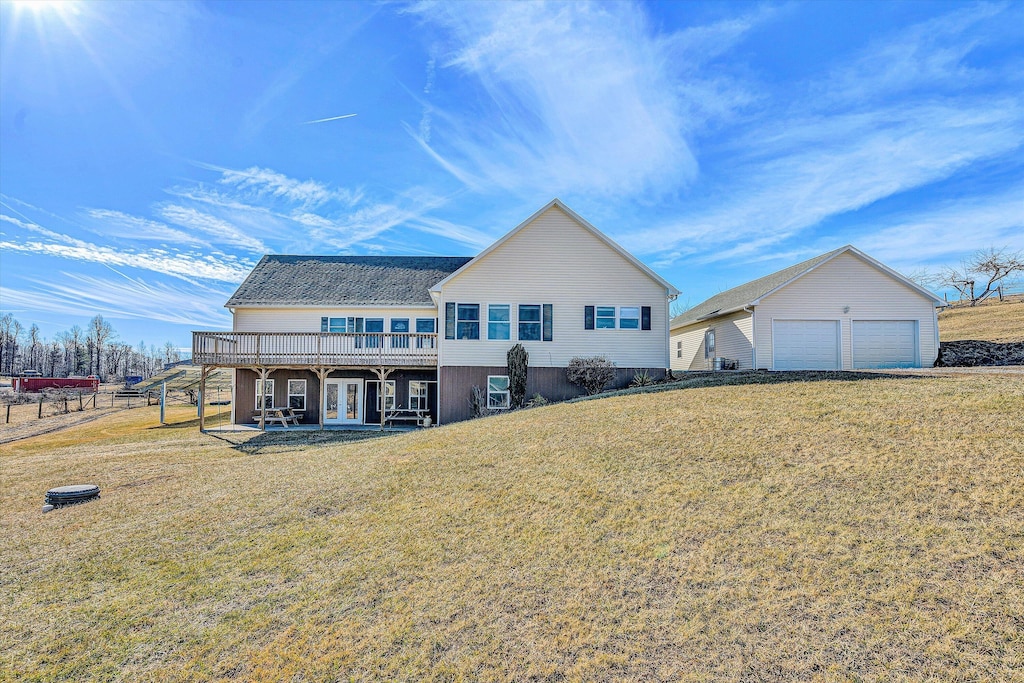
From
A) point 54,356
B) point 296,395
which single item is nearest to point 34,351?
point 54,356

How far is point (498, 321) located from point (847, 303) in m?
13.6

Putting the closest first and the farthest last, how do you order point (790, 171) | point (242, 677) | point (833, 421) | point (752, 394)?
point (242, 677) < point (833, 421) < point (752, 394) < point (790, 171)

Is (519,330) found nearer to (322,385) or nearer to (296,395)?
(322,385)

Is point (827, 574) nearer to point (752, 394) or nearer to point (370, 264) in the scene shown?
point (752, 394)

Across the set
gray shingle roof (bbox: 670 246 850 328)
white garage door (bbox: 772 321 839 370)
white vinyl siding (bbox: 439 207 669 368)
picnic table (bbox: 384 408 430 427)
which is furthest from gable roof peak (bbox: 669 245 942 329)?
picnic table (bbox: 384 408 430 427)

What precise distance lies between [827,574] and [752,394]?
7.94m

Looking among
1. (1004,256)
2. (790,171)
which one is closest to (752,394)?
(790,171)

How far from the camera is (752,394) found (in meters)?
12.4

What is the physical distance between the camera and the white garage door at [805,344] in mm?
19594

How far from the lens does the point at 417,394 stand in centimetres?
2134

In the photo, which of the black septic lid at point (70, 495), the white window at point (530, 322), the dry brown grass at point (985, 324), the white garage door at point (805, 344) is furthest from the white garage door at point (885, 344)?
the black septic lid at point (70, 495)

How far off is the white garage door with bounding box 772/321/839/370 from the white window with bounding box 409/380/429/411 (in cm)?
1421

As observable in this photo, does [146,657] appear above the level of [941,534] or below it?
below

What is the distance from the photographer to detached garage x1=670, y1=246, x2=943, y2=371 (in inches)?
766
